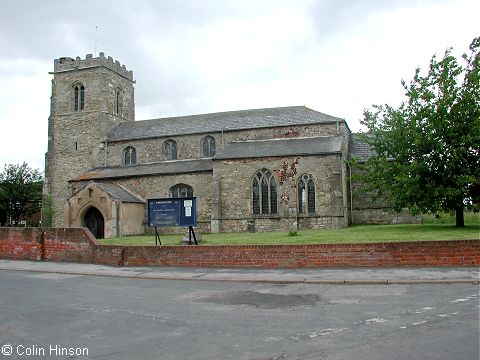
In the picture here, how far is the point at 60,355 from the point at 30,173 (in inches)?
1992

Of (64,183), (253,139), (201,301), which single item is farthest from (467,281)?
(64,183)

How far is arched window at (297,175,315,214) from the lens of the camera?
30.7 m

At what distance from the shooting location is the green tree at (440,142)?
2098cm

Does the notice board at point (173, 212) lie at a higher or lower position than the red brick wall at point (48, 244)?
higher

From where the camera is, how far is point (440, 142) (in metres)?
21.3

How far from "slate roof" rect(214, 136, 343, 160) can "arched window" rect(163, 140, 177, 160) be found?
5627 millimetres

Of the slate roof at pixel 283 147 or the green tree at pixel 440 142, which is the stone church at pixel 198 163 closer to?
the slate roof at pixel 283 147

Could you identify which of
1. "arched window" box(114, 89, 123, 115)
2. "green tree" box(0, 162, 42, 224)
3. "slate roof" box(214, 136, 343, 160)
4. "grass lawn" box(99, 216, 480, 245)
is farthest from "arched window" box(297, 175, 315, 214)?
"green tree" box(0, 162, 42, 224)

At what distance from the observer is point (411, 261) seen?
1386 cm

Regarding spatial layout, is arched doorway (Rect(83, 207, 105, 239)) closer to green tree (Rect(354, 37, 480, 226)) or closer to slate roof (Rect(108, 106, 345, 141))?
slate roof (Rect(108, 106, 345, 141))

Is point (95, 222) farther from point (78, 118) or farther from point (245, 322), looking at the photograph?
point (245, 322)

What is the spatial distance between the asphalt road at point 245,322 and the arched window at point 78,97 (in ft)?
113

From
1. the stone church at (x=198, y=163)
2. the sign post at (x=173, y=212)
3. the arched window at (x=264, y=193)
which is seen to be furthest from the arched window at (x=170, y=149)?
the sign post at (x=173, y=212)

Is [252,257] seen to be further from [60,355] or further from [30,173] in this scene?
[30,173]
